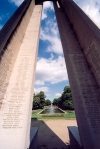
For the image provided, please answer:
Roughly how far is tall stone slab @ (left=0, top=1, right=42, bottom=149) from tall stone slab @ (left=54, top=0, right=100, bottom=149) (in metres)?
1.42

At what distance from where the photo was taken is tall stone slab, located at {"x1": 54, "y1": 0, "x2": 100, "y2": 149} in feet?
10.8

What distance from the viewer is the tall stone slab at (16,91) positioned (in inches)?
116

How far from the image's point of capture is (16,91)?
388 cm

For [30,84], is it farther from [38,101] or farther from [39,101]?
[39,101]

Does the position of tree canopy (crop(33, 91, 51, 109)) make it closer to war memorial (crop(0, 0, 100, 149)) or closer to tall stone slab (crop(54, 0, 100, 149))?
war memorial (crop(0, 0, 100, 149))

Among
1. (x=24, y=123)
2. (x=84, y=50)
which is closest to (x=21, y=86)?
(x=24, y=123)

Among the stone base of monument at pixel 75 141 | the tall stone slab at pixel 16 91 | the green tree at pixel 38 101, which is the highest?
the green tree at pixel 38 101

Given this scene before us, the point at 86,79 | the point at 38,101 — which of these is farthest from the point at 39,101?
the point at 86,79

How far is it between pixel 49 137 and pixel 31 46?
4.47 meters

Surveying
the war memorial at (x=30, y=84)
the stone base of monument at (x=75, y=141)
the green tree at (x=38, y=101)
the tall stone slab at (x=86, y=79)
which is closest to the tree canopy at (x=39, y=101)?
the green tree at (x=38, y=101)

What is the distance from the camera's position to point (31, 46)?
5.50 metres

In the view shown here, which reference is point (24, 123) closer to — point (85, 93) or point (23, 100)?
point (23, 100)

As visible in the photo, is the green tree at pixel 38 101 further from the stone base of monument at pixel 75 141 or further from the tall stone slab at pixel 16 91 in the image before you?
the stone base of monument at pixel 75 141

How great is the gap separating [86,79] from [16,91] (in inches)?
95.2
